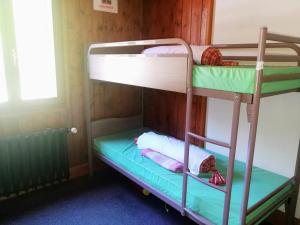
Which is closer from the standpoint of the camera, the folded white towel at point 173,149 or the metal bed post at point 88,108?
the folded white towel at point 173,149

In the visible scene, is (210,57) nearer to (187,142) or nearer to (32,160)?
(187,142)

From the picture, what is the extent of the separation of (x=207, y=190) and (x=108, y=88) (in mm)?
1905

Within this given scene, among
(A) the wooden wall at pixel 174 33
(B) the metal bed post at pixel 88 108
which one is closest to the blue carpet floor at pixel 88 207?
(B) the metal bed post at pixel 88 108

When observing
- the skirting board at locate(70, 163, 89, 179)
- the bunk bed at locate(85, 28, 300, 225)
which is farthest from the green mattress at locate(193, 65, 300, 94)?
the skirting board at locate(70, 163, 89, 179)

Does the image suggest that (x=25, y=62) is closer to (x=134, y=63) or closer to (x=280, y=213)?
(x=134, y=63)

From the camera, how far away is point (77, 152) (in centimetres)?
310

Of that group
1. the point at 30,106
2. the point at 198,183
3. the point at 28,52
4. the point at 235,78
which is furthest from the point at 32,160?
the point at 235,78

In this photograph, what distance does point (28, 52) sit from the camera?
8.76 ft

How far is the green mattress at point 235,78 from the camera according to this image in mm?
1399

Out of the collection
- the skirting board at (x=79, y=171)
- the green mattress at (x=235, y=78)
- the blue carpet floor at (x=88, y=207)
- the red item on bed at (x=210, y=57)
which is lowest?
the blue carpet floor at (x=88, y=207)

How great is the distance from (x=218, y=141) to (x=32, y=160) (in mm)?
1989

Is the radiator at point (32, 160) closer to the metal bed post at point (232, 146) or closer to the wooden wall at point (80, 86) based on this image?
the wooden wall at point (80, 86)

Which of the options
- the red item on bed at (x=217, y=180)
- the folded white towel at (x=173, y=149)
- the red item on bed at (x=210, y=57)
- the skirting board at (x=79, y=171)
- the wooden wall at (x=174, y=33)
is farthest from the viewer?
the skirting board at (x=79, y=171)

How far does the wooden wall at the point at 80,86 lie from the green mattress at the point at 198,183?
522 mm
